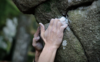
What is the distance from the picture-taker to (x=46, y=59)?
1.28 m

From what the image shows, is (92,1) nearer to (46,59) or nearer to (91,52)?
(91,52)

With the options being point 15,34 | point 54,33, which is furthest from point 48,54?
point 15,34

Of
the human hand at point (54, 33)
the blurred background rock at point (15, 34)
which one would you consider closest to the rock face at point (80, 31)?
the human hand at point (54, 33)

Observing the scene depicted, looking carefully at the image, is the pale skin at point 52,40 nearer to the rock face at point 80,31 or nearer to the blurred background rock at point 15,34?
the rock face at point 80,31

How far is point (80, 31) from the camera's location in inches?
51.4

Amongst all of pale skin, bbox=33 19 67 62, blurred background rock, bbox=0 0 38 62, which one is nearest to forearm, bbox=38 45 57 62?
pale skin, bbox=33 19 67 62

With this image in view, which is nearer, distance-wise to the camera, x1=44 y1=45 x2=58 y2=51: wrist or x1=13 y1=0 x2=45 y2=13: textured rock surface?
x1=44 y1=45 x2=58 y2=51: wrist

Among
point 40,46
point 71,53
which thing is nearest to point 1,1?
point 40,46

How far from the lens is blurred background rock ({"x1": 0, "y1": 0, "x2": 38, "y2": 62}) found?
14.1 ft

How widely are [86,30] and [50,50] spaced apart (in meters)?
0.39

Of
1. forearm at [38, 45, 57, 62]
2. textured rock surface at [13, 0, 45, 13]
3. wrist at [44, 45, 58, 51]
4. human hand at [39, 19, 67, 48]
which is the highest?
textured rock surface at [13, 0, 45, 13]

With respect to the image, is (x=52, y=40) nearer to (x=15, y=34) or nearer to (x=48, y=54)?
(x=48, y=54)

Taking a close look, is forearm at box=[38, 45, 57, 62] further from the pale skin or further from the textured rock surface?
the textured rock surface

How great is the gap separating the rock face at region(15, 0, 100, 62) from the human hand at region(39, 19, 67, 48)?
6cm
